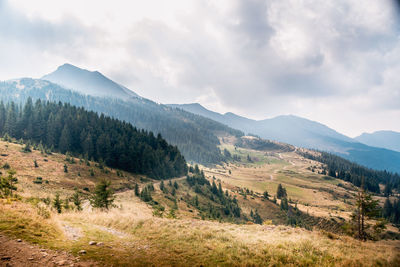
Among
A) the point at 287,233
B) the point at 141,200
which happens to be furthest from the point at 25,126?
the point at 287,233

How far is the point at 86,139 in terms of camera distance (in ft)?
305

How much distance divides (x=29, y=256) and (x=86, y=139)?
9985 cm

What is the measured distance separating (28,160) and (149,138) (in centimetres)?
6409

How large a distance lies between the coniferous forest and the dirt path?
278 ft

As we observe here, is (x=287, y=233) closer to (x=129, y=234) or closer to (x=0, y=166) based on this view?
(x=129, y=234)

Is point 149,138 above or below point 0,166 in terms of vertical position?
above

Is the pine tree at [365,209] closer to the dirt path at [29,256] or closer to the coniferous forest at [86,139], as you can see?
the dirt path at [29,256]

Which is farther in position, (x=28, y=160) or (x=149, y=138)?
(x=149, y=138)

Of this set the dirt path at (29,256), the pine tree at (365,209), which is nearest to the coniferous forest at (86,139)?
the pine tree at (365,209)

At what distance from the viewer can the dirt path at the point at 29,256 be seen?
7327 mm

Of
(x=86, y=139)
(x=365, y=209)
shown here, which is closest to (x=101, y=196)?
(x=365, y=209)

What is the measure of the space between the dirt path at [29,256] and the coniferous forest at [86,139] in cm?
8481

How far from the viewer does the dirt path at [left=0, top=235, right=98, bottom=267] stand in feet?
24.0

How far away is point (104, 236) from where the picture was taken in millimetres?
13492
